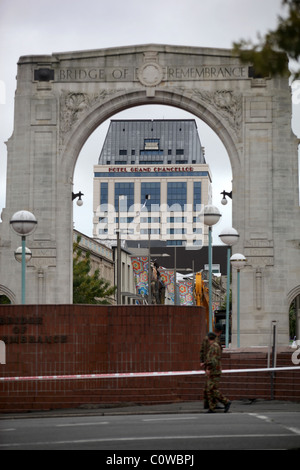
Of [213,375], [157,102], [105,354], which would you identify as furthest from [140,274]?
[213,375]

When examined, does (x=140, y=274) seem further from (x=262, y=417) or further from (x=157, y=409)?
(x=262, y=417)

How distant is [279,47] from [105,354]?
448 inches

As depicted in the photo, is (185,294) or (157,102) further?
(185,294)

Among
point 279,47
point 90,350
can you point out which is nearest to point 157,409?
point 90,350

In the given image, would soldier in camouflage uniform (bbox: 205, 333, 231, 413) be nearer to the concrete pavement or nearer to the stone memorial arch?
the concrete pavement

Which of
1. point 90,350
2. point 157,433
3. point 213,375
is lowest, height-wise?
point 157,433

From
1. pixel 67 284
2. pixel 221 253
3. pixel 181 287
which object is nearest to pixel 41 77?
pixel 67 284

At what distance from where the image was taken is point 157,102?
45.6 meters

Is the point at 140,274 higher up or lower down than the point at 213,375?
higher up

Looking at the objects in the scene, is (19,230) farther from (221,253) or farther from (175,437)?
(221,253)

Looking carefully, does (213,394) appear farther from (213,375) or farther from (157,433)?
(157,433)

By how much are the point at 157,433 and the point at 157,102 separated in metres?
32.9

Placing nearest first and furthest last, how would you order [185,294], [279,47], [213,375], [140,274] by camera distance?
1. [279,47]
2. [213,375]
3. [140,274]
4. [185,294]

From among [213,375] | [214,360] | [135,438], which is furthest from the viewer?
[214,360]
